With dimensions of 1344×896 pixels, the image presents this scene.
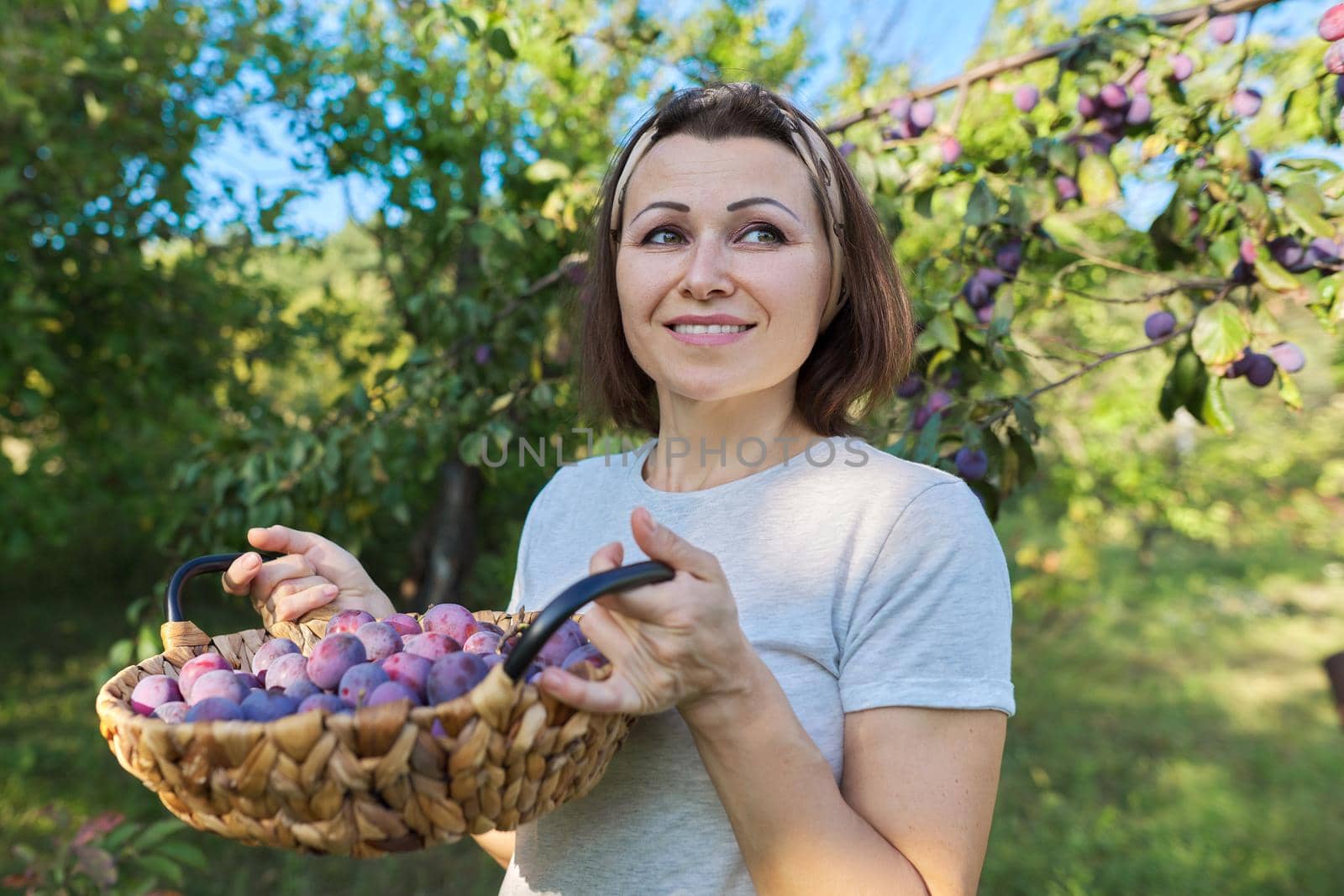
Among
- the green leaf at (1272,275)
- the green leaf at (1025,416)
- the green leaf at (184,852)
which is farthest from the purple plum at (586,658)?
the green leaf at (184,852)

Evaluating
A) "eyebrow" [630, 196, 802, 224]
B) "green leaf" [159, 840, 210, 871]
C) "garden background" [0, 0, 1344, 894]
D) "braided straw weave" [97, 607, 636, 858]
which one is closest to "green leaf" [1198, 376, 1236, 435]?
"garden background" [0, 0, 1344, 894]

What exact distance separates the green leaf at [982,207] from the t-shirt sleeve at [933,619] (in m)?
0.89

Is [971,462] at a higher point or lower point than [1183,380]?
lower

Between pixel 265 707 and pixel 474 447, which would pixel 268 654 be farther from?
pixel 474 447

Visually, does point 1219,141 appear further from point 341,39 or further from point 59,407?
point 59,407

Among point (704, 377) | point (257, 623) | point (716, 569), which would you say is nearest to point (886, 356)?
point (704, 377)

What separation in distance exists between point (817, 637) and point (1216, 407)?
3.36 ft

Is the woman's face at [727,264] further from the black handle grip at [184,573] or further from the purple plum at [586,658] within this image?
the black handle grip at [184,573]

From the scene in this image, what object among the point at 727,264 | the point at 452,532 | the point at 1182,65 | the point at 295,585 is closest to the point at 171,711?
the point at 295,585

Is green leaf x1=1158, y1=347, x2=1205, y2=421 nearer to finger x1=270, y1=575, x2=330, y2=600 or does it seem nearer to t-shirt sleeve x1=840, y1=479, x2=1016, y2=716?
t-shirt sleeve x1=840, y1=479, x2=1016, y2=716

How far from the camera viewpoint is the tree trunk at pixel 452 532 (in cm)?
388

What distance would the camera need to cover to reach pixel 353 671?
2.68 ft

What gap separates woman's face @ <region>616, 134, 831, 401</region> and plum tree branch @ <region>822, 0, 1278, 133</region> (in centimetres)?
77

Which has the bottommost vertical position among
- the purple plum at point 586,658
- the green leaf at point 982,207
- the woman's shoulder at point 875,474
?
the purple plum at point 586,658
